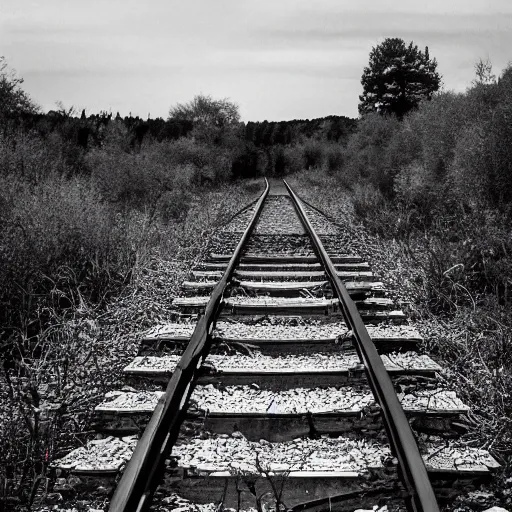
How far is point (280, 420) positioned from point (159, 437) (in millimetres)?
723

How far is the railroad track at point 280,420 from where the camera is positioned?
98.3 inches

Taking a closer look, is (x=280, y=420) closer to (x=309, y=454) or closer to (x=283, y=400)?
(x=283, y=400)

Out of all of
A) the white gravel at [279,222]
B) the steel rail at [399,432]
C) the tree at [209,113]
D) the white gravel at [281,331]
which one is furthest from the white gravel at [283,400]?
the tree at [209,113]

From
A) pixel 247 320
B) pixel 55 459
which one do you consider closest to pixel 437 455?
pixel 55 459

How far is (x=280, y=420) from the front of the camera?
311cm

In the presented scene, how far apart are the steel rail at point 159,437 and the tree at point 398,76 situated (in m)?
46.5

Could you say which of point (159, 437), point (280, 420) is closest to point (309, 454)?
point (280, 420)

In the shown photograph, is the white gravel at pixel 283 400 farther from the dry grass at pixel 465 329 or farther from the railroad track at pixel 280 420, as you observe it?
the dry grass at pixel 465 329

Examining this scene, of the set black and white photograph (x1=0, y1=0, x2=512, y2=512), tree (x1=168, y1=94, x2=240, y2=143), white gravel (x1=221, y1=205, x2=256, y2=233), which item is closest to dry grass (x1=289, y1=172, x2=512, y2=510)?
black and white photograph (x1=0, y1=0, x2=512, y2=512)

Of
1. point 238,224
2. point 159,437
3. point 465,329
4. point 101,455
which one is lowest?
point 101,455

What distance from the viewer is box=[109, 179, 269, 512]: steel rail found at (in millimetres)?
2279

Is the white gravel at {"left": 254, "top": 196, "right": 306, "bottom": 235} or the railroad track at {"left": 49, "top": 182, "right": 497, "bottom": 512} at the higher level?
the white gravel at {"left": 254, "top": 196, "right": 306, "bottom": 235}

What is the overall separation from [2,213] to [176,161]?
21.8 metres

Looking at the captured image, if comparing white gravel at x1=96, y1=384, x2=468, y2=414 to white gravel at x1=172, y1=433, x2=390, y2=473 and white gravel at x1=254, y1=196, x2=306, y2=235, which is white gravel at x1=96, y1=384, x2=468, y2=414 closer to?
white gravel at x1=172, y1=433, x2=390, y2=473
